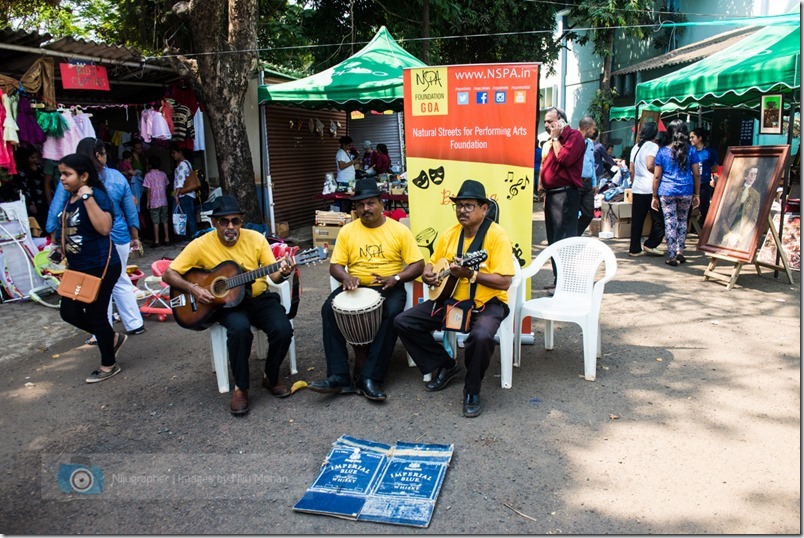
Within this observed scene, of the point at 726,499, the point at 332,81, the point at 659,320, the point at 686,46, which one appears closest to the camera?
the point at 726,499

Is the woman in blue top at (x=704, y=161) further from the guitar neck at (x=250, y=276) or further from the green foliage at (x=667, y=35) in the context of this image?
the green foliage at (x=667, y=35)

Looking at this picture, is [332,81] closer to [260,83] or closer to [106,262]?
[260,83]

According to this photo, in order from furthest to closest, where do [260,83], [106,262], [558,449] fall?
1. [260,83]
2. [106,262]
3. [558,449]

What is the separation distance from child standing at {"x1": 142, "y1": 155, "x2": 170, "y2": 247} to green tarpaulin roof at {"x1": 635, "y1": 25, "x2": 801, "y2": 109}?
8.06 meters

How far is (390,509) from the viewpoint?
3023 millimetres

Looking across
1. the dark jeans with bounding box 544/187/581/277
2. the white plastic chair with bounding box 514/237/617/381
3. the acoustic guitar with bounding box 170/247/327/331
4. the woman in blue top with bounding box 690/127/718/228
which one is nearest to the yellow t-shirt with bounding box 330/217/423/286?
the acoustic guitar with bounding box 170/247/327/331

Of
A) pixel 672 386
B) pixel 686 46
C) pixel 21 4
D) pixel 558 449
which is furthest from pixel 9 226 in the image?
pixel 686 46

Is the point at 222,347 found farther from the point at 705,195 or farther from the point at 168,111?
the point at 705,195

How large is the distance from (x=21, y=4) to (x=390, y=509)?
16009mm

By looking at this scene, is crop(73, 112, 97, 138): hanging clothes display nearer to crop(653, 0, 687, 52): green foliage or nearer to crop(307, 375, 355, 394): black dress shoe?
crop(307, 375, 355, 394): black dress shoe

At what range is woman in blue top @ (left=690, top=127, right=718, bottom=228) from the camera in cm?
901

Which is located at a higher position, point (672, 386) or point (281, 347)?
point (281, 347)

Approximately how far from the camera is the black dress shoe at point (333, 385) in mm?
4258

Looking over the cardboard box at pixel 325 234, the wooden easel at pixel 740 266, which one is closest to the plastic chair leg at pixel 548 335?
the wooden easel at pixel 740 266
